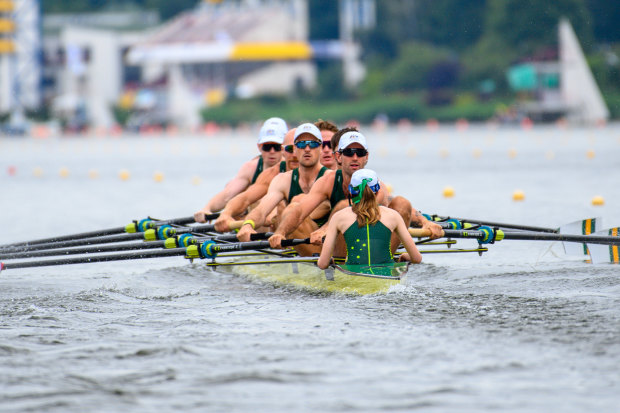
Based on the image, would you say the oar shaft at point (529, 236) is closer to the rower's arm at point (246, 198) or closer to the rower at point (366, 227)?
the rower at point (366, 227)

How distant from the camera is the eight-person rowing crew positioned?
964 centimetres

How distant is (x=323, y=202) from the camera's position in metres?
10.8

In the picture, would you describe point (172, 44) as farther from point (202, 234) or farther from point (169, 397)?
point (169, 397)

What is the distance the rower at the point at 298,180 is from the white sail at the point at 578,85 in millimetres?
47661

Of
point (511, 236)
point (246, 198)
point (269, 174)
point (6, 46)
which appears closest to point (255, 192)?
point (246, 198)

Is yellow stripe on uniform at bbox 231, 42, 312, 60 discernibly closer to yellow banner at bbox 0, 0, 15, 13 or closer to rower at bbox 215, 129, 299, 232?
yellow banner at bbox 0, 0, 15, 13

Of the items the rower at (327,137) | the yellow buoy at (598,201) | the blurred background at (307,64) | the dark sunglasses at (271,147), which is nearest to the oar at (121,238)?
the dark sunglasses at (271,147)

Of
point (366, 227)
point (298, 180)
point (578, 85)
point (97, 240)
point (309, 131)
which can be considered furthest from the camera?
point (578, 85)

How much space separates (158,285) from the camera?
11.7 meters

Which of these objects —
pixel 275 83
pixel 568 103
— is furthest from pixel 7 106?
pixel 568 103

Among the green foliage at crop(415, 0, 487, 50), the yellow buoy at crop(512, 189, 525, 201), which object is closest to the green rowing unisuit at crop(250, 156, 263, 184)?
the yellow buoy at crop(512, 189, 525, 201)

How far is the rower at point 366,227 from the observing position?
9500 millimetres

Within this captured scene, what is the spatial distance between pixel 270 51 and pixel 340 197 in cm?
7756

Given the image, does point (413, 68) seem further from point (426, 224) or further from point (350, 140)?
point (350, 140)
